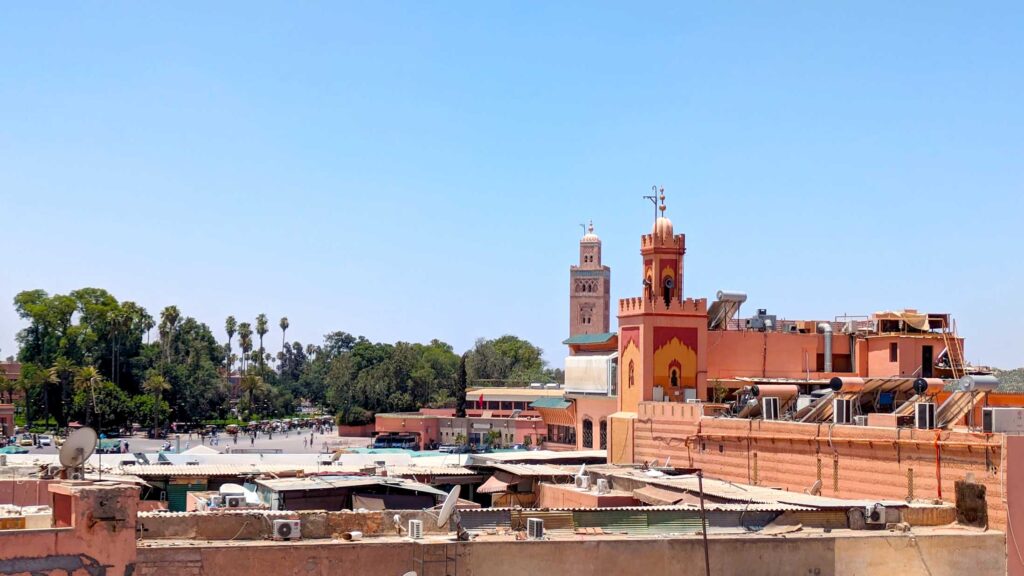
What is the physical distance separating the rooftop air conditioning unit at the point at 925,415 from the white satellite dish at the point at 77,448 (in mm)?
15431

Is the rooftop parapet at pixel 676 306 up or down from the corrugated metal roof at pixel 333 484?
up

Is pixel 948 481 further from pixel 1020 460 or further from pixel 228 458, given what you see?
pixel 228 458

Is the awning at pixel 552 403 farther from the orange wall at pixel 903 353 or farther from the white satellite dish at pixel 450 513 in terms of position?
the white satellite dish at pixel 450 513

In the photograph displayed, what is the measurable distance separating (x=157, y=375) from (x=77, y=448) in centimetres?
7930

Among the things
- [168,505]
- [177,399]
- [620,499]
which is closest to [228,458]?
[168,505]

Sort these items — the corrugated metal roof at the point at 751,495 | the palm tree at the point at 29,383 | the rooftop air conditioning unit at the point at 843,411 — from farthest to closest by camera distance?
the palm tree at the point at 29,383 → the rooftop air conditioning unit at the point at 843,411 → the corrugated metal roof at the point at 751,495

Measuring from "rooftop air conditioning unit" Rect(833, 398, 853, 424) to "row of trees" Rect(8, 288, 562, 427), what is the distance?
5677 cm

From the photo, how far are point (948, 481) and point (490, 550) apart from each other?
10171 millimetres

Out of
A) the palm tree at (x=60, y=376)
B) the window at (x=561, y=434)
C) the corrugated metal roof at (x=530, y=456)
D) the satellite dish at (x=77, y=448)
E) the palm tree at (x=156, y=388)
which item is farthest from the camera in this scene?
the palm tree at (x=156, y=388)

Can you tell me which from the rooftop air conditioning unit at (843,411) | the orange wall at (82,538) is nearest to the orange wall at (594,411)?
the rooftop air conditioning unit at (843,411)

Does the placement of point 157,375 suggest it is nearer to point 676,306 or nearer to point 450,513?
point 676,306

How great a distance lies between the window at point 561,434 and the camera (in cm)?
4481

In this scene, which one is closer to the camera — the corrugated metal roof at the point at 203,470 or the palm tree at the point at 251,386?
the corrugated metal roof at the point at 203,470

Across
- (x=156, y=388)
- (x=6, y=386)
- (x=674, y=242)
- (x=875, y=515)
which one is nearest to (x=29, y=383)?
(x=6, y=386)
